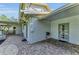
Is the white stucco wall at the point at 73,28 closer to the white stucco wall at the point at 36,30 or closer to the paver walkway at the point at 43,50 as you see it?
the paver walkway at the point at 43,50

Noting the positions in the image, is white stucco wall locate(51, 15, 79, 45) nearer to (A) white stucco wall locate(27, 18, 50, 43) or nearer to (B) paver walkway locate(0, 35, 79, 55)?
(B) paver walkway locate(0, 35, 79, 55)

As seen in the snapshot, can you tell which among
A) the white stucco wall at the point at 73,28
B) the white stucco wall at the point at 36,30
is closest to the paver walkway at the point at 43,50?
the white stucco wall at the point at 73,28

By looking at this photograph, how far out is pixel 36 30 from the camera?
8.40 m

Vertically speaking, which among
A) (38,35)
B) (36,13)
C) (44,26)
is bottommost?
(38,35)

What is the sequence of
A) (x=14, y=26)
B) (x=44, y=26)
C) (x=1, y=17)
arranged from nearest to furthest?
(x=44, y=26)
(x=1, y=17)
(x=14, y=26)

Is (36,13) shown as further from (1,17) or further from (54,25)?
(1,17)

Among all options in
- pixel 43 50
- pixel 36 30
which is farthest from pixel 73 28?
pixel 36 30

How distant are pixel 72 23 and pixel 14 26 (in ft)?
43.4

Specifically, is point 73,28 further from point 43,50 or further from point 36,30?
point 36,30

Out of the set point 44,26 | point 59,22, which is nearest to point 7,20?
point 44,26

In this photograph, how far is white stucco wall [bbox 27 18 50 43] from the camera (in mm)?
8031

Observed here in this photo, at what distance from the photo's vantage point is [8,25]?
1744cm

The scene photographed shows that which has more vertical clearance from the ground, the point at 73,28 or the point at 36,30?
the point at 73,28

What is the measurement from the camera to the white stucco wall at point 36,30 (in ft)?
26.3
